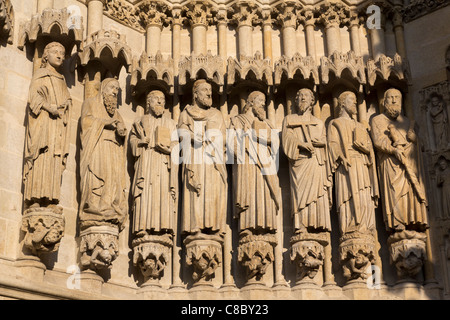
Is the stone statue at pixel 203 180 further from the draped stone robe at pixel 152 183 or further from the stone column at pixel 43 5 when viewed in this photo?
the stone column at pixel 43 5

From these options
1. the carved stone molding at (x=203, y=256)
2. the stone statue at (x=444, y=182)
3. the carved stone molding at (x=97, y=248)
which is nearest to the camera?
the carved stone molding at (x=97, y=248)

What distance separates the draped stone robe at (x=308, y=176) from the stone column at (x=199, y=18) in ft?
5.42

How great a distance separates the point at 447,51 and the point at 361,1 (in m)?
1.37

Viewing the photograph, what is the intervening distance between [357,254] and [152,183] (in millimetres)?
2436

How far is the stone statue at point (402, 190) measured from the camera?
29.7 ft

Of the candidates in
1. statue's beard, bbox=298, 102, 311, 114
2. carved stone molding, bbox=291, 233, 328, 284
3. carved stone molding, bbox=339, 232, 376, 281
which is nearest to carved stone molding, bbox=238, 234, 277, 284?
carved stone molding, bbox=291, 233, 328, 284

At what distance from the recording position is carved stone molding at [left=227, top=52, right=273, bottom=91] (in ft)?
31.8

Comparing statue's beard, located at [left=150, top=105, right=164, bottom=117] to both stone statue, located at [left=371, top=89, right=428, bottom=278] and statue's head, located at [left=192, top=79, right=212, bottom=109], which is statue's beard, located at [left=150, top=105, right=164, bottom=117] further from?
stone statue, located at [left=371, top=89, right=428, bottom=278]

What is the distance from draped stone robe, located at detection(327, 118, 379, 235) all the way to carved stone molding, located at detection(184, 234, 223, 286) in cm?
148

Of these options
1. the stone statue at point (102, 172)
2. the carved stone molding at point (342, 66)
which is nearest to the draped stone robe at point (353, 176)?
the carved stone molding at point (342, 66)

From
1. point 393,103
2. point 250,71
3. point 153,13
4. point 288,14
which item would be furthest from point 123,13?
point 393,103

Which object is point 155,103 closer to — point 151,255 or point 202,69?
point 202,69
